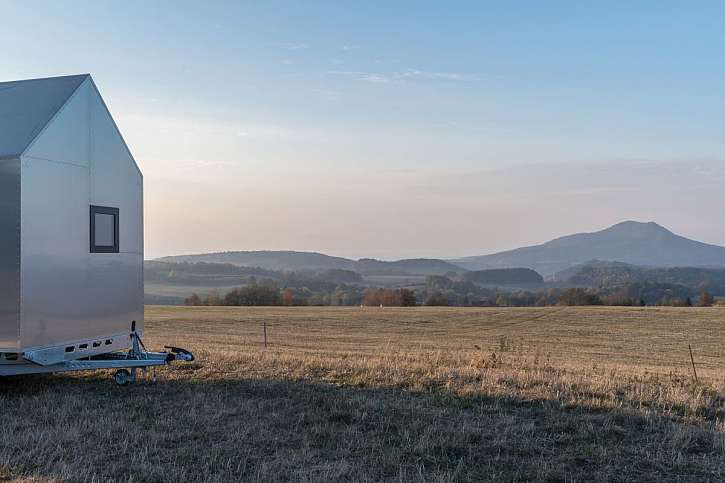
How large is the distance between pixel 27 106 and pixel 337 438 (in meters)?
6.73

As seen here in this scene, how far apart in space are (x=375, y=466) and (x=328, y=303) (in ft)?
234

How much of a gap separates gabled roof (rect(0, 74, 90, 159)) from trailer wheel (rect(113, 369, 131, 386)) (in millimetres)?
3617

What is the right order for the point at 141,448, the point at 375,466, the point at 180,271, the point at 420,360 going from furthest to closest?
the point at 180,271, the point at 420,360, the point at 141,448, the point at 375,466

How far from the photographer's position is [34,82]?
1047 cm

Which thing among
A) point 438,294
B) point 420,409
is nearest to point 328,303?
point 438,294

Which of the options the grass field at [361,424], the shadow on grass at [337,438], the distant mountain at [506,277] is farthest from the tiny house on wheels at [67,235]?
the distant mountain at [506,277]

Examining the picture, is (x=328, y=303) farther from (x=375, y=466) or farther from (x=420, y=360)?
(x=375, y=466)

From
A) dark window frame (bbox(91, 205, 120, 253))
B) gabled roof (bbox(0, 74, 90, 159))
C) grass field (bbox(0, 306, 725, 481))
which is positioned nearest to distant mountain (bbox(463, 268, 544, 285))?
grass field (bbox(0, 306, 725, 481))

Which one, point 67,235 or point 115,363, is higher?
point 67,235

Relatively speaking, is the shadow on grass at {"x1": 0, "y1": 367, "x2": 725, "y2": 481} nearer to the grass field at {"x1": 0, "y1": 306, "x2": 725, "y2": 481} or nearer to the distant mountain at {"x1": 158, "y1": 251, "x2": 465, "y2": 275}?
the grass field at {"x1": 0, "y1": 306, "x2": 725, "y2": 481}

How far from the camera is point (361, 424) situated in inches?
317

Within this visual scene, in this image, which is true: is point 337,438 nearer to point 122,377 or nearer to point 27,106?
point 122,377

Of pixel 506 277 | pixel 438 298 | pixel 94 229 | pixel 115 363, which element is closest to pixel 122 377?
pixel 115 363

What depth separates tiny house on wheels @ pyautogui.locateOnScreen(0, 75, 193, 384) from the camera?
902cm
